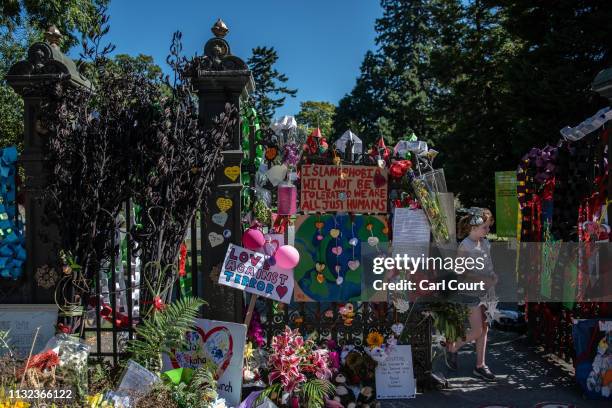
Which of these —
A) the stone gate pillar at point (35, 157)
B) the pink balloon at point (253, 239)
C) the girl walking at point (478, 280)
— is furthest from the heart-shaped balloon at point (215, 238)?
the girl walking at point (478, 280)

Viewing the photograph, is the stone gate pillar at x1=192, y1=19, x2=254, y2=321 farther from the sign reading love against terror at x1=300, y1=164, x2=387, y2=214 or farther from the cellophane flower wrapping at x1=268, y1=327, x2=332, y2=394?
the sign reading love against terror at x1=300, y1=164, x2=387, y2=214

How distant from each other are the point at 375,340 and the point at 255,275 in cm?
132

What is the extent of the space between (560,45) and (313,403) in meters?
11.1

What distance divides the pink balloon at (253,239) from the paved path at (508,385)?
191 centimetres

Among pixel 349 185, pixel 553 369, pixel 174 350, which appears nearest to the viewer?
pixel 174 350

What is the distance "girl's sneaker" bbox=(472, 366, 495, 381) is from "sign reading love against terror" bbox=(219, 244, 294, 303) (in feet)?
8.03

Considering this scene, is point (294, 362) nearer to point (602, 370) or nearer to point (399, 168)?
point (399, 168)

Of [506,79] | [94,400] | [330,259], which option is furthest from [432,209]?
[506,79]

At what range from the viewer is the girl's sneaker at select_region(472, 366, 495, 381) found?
5.77 metres

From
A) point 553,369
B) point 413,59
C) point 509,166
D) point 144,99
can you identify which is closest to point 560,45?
point 509,166

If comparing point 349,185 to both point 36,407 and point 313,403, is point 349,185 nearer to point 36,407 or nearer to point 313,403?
point 313,403

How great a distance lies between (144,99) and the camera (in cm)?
426

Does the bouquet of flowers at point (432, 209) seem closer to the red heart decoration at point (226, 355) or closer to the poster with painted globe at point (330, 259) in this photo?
the poster with painted globe at point (330, 259)

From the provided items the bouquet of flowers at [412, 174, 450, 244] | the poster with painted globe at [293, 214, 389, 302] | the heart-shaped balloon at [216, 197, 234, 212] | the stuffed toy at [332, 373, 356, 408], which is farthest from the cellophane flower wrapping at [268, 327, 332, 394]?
the bouquet of flowers at [412, 174, 450, 244]
